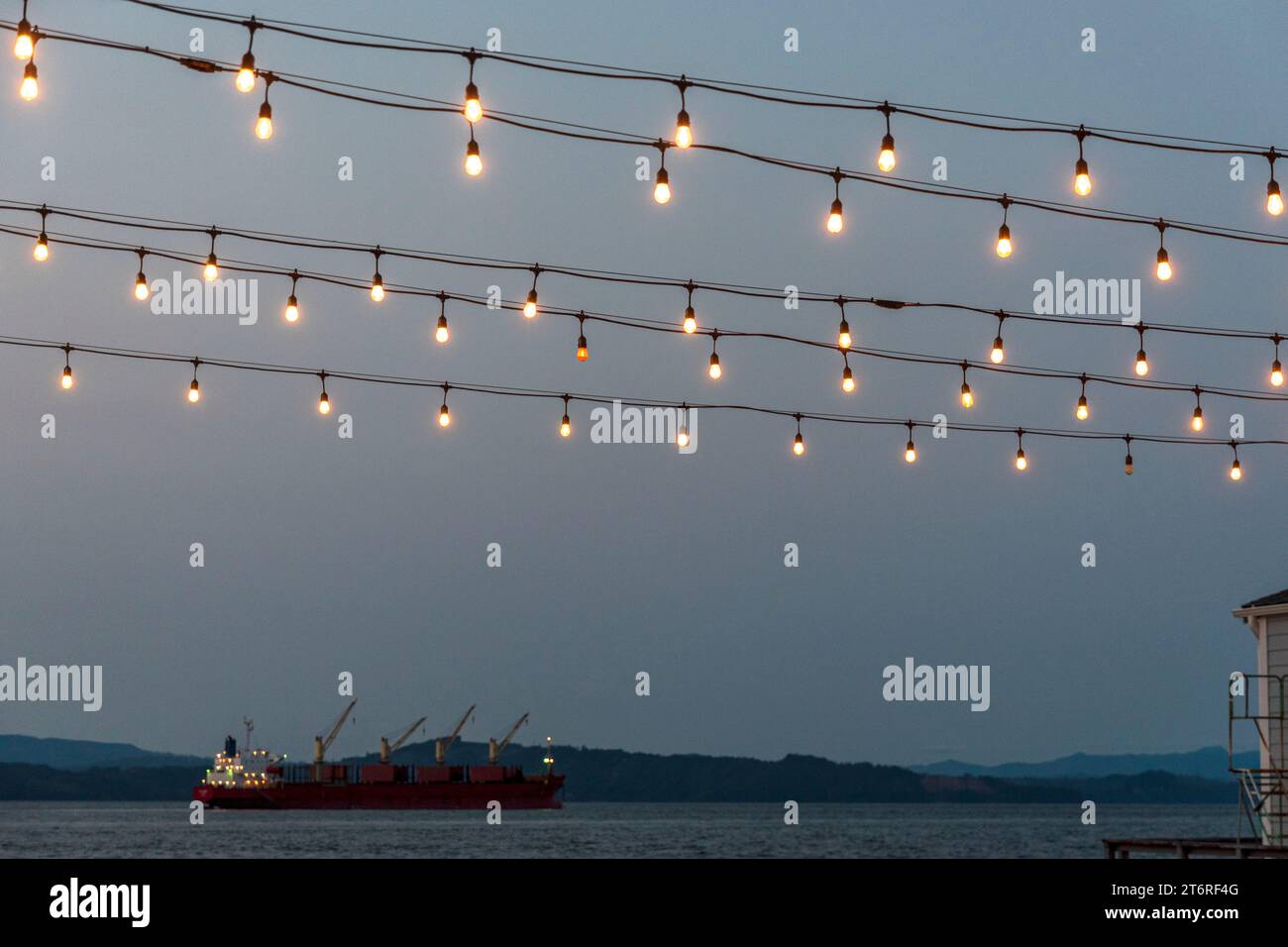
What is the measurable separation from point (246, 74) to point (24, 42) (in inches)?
41.1

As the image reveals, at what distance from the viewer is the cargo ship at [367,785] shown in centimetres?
12281

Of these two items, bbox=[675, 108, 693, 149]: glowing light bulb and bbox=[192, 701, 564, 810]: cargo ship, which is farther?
bbox=[192, 701, 564, 810]: cargo ship

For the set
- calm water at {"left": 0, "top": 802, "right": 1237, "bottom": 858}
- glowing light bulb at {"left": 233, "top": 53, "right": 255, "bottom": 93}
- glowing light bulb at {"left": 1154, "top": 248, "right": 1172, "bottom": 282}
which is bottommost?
calm water at {"left": 0, "top": 802, "right": 1237, "bottom": 858}

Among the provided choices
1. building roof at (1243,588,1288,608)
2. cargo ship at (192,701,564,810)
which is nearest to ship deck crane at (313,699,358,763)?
cargo ship at (192,701,564,810)

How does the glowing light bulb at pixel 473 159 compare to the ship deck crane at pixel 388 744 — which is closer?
the glowing light bulb at pixel 473 159

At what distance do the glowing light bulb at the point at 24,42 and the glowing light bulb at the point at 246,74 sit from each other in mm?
979

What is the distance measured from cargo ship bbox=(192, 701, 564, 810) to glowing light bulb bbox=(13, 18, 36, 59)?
113m

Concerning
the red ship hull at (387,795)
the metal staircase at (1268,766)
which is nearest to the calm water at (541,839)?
the red ship hull at (387,795)

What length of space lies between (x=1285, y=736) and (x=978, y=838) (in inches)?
3777

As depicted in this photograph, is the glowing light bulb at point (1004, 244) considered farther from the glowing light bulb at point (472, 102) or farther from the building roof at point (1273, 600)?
the building roof at point (1273, 600)

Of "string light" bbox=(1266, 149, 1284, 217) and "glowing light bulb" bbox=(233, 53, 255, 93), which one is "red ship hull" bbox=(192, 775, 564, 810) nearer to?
"string light" bbox=(1266, 149, 1284, 217)

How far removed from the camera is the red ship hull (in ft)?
393

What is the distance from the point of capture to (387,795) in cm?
12888
